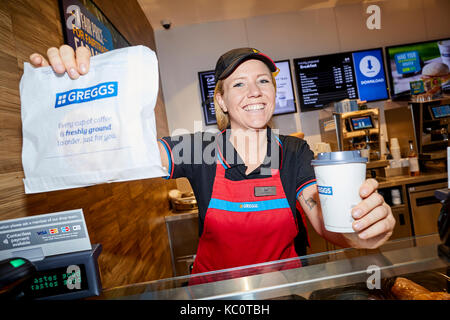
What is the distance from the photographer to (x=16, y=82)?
0.84 m

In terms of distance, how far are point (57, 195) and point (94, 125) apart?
58cm

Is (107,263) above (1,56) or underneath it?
underneath

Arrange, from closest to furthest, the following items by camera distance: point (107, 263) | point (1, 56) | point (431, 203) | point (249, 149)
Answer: point (1, 56), point (107, 263), point (249, 149), point (431, 203)

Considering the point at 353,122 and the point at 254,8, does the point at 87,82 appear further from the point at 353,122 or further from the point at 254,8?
the point at 254,8

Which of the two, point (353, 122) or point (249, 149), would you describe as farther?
point (353, 122)

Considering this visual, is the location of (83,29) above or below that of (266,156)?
above

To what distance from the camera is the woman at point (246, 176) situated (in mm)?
1280

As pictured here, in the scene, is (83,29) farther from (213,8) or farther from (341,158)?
(213,8)

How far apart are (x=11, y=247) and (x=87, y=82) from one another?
1.24 ft

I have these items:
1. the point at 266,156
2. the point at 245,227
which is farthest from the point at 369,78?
the point at 245,227

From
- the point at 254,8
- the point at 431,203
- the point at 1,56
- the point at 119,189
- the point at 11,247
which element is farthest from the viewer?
the point at 254,8

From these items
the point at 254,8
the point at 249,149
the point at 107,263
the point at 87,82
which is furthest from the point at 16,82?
the point at 254,8

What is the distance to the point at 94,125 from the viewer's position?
545mm

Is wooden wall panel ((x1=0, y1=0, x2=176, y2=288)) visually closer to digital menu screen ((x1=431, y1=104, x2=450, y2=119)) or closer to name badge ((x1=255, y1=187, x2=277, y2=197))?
name badge ((x1=255, y1=187, x2=277, y2=197))
